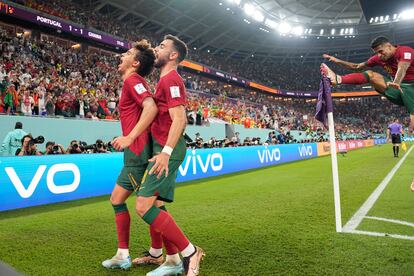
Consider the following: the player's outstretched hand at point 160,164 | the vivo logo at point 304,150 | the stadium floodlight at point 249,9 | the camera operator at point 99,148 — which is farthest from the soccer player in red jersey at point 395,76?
the stadium floodlight at point 249,9

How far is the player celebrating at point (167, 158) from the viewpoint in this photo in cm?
280

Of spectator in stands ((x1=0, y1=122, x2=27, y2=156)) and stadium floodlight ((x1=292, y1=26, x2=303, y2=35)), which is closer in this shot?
spectator in stands ((x1=0, y1=122, x2=27, y2=156))

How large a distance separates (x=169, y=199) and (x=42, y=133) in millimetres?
10434

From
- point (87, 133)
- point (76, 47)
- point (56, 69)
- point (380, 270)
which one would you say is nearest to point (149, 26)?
point (76, 47)

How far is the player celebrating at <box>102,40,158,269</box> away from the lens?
327 centimetres

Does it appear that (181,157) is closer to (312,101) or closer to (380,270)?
(380,270)

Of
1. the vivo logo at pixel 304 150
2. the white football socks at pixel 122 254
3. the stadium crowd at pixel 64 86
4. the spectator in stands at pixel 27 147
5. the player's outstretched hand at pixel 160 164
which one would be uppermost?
the stadium crowd at pixel 64 86

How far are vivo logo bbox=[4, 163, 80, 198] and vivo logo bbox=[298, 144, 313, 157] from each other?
15.6 meters

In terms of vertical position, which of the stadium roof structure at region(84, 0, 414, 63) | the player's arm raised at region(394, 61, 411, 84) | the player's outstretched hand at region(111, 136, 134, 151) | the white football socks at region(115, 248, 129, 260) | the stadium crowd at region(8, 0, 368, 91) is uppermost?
the stadium roof structure at region(84, 0, 414, 63)

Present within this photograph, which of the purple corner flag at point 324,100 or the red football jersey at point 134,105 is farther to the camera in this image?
the purple corner flag at point 324,100

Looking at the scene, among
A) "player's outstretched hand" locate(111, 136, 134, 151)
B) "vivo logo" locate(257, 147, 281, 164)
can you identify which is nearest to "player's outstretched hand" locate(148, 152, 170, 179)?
"player's outstretched hand" locate(111, 136, 134, 151)

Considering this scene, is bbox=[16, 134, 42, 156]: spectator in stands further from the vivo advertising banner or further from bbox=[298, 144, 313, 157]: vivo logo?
bbox=[298, 144, 313, 157]: vivo logo

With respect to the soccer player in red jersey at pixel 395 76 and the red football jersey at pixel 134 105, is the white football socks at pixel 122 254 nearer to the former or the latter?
the red football jersey at pixel 134 105

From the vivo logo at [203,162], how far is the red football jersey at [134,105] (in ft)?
23.3
